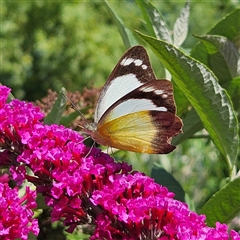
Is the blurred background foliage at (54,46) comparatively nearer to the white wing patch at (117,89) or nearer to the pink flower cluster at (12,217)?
the white wing patch at (117,89)

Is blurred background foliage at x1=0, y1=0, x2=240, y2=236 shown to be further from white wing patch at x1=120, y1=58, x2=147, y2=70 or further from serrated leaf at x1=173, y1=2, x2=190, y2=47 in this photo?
white wing patch at x1=120, y1=58, x2=147, y2=70

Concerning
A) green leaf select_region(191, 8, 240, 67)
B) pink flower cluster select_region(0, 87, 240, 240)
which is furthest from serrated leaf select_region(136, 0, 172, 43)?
pink flower cluster select_region(0, 87, 240, 240)

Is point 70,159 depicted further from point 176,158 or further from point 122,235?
point 176,158

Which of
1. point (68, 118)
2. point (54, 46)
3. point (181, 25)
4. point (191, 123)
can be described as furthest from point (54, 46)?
point (191, 123)

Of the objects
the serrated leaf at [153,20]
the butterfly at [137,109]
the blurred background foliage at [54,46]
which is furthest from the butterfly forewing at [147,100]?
the blurred background foliage at [54,46]

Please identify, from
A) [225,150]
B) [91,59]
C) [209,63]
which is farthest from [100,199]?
[91,59]

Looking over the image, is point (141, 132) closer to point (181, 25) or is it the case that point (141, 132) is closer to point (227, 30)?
point (227, 30)
